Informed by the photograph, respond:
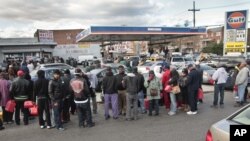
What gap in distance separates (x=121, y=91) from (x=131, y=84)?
0.80m

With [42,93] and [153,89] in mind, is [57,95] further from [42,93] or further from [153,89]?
[153,89]

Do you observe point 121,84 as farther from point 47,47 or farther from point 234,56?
point 47,47

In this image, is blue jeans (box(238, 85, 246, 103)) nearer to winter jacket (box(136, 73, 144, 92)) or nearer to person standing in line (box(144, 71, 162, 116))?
person standing in line (box(144, 71, 162, 116))

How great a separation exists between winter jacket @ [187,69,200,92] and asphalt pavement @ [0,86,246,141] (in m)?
0.89

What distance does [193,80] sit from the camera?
31.3ft

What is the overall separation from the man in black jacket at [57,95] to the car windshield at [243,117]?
210 inches

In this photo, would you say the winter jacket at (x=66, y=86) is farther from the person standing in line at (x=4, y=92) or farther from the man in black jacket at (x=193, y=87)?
the man in black jacket at (x=193, y=87)

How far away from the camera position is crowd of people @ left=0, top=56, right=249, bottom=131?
8117 millimetres

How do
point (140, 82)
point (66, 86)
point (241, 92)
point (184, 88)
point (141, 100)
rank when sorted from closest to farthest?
point (66, 86)
point (140, 82)
point (141, 100)
point (184, 88)
point (241, 92)

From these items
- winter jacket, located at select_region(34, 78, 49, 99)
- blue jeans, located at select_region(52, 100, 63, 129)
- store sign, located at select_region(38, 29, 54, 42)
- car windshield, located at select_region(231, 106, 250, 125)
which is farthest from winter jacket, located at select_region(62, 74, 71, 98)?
store sign, located at select_region(38, 29, 54, 42)

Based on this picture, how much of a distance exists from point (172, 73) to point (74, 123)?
3.67m

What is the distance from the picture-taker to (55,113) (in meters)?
8.05

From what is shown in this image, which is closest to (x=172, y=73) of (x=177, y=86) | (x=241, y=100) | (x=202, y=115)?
(x=177, y=86)

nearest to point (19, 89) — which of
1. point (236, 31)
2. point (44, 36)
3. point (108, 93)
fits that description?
point (108, 93)
